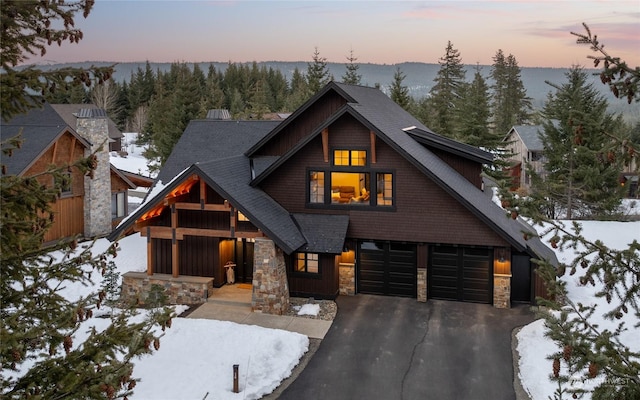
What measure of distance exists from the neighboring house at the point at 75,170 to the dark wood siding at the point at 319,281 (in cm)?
1004

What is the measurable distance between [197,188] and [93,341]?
12.4 meters

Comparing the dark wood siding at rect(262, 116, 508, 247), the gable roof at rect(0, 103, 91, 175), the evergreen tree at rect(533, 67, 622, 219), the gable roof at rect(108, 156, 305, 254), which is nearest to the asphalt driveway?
the dark wood siding at rect(262, 116, 508, 247)

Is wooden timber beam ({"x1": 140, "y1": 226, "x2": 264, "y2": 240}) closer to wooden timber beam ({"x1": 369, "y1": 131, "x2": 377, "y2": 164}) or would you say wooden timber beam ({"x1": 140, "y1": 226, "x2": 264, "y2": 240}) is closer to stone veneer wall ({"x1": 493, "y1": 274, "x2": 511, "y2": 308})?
wooden timber beam ({"x1": 369, "y1": 131, "x2": 377, "y2": 164})

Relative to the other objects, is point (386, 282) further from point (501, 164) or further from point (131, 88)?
point (131, 88)

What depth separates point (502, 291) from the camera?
55.1ft

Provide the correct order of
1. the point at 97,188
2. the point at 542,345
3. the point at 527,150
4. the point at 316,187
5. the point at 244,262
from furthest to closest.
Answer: the point at 527,150 < the point at 97,188 < the point at 244,262 < the point at 316,187 < the point at 542,345

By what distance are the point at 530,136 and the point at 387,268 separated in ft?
120

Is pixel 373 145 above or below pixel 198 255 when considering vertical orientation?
above

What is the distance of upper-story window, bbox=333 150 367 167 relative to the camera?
1800 cm

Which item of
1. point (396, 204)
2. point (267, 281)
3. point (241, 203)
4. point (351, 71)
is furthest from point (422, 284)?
point (351, 71)

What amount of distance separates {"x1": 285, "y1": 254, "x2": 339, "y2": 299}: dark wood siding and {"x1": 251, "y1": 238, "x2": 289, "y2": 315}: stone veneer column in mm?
1543

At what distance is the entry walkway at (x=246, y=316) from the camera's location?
15.0 m

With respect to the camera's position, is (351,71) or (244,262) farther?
(351,71)

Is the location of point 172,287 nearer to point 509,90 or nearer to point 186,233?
point 186,233
